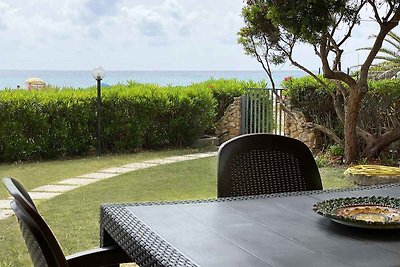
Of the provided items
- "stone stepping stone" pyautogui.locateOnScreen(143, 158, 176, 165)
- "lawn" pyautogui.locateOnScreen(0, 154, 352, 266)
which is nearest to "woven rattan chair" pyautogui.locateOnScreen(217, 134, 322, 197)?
"lawn" pyautogui.locateOnScreen(0, 154, 352, 266)

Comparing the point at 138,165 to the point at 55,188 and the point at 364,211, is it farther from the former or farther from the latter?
the point at 364,211

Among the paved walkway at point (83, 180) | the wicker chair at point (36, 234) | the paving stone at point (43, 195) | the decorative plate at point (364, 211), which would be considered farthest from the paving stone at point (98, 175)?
the wicker chair at point (36, 234)

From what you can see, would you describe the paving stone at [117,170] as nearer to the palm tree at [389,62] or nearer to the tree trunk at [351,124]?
the tree trunk at [351,124]

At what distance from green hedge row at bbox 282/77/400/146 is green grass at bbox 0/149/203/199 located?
5.67ft

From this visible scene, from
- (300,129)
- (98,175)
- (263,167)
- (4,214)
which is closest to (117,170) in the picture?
(98,175)

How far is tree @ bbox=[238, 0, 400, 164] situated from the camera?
599 cm

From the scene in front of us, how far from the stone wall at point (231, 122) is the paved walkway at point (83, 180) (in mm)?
1204

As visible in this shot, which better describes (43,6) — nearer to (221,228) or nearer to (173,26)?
(173,26)

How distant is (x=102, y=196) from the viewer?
5.22m

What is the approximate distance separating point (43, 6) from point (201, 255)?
9.68 metres

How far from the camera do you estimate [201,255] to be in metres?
1.50

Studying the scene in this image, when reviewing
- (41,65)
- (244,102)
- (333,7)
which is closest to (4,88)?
(41,65)

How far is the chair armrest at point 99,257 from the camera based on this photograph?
6.15 ft

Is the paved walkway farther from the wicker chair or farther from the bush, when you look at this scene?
the wicker chair
